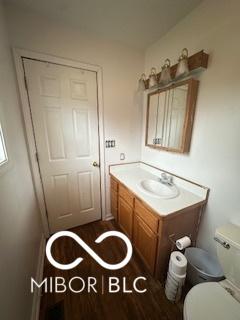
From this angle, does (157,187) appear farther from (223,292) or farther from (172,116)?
(223,292)

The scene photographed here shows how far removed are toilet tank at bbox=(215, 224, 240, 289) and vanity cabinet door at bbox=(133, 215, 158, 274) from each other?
18.4 inches

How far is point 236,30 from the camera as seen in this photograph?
99 centimetres

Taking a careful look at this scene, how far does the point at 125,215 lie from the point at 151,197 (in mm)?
562

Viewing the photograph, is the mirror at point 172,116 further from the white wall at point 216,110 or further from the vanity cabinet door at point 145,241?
the vanity cabinet door at point 145,241

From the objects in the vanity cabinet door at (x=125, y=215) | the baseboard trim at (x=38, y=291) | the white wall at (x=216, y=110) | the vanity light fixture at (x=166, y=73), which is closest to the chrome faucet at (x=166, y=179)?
the white wall at (x=216, y=110)

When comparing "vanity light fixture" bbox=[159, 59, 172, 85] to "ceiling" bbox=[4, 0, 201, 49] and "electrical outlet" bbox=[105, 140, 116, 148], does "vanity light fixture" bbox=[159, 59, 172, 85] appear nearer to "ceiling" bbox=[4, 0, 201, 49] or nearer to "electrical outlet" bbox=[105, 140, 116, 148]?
"ceiling" bbox=[4, 0, 201, 49]

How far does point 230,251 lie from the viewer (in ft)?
3.14

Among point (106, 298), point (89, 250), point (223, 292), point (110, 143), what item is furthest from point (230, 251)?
point (110, 143)

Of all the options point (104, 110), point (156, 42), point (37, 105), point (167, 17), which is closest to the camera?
point (167, 17)

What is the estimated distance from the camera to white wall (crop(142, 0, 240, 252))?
104 centimetres

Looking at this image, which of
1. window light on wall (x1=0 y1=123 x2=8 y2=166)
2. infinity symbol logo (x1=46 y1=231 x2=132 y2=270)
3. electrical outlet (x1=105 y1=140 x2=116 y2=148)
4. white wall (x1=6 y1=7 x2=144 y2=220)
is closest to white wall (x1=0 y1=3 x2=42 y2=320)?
window light on wall (x1=0 y1=123 x2=8 y2=166)

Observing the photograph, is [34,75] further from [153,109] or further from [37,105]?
[153,109]

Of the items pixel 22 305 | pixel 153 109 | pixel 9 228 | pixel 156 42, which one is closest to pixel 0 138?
pixel 9 228

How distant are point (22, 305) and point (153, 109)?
2137mm
